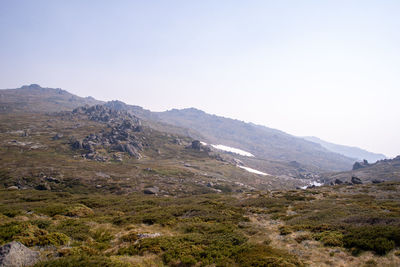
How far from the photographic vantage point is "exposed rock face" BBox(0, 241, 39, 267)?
1239 centimetres

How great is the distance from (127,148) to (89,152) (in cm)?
3396

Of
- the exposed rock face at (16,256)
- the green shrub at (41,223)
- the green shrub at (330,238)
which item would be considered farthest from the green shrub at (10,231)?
the green shrub at (330,238)

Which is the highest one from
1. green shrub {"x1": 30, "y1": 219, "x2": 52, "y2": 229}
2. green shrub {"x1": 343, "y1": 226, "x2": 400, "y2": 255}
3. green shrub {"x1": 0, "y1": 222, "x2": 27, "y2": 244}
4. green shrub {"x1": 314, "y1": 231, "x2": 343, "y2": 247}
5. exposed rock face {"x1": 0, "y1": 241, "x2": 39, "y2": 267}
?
green shrub {"x1": 343, "y1": 226, "x2": 400, "y2": 255}

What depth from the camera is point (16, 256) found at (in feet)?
42.2

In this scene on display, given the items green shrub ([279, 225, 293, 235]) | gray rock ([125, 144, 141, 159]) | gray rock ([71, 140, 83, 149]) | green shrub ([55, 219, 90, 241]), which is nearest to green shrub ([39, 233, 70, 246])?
green shrub ([55, 219, 90, 241])

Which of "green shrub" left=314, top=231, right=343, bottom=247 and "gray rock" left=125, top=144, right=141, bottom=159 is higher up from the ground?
"green shrub" left=314, top=231, right=343, bottom=247

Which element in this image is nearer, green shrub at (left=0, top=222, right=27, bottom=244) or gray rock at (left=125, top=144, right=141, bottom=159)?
green shrub at (left=0, top=222, right=27, bottom=244)

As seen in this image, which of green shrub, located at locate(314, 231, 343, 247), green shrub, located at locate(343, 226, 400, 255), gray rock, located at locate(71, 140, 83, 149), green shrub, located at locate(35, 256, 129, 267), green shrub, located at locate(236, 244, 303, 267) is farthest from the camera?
gray rock, located at locate(71, 140, 83, 149)

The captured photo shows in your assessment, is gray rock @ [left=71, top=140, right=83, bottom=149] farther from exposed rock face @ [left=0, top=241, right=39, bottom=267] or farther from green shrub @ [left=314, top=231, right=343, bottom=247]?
green shrub @ [left=314, top=231, right=343, bottom=247]

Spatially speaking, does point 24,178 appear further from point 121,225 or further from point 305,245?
point 305,245

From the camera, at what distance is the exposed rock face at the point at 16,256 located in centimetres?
1239

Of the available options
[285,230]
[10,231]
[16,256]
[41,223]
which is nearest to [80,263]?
[16,256]

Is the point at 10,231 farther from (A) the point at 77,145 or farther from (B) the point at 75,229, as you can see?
(A) the point at 77,145

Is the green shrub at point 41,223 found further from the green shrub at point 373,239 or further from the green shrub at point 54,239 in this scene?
the green shrub at point 373,239
